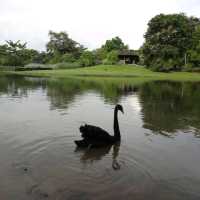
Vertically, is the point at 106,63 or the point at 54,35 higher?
the point at 54,35

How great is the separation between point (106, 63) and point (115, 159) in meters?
62.1

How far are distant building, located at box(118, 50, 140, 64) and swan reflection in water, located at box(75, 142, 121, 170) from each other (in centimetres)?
6645

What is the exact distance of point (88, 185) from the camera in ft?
21.2

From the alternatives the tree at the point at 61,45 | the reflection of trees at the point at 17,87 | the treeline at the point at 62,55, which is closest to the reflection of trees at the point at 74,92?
the reflection of trees at the point at 17,87

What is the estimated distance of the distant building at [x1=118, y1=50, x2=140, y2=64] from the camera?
7569cm

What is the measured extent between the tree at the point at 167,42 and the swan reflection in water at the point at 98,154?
50.9 metres

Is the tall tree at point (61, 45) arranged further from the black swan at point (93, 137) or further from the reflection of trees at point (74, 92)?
the black swan at point (93, 137)

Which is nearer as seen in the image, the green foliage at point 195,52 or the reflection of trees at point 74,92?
the reflection of trees at point 74,92

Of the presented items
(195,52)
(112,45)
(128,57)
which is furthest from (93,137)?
(112,45)

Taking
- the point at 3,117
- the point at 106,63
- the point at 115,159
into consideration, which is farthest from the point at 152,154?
the point at 106,63

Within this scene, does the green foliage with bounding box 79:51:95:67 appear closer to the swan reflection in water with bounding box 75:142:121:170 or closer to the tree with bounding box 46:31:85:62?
the tree with bounding box 46:31:85:62

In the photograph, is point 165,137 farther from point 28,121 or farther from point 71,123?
point 28,121

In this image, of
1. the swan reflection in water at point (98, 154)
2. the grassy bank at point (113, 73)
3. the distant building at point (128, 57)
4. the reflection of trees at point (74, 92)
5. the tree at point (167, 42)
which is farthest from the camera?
the distant building at point (128, 57)

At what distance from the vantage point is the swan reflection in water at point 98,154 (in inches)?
317
